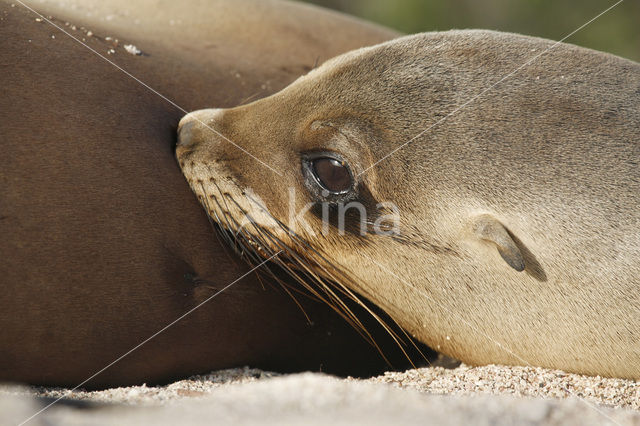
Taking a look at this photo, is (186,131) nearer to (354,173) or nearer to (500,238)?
(354,173)

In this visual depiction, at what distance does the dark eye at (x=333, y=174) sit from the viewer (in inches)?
117

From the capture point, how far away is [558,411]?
1877 millimetres

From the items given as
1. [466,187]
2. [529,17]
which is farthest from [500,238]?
[529,17]

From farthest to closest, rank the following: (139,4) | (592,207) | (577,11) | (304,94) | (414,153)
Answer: (577,11)
(139,4)
(304,94)
(414,153)
(592,207)

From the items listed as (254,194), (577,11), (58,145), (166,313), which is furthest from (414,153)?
(577,11)

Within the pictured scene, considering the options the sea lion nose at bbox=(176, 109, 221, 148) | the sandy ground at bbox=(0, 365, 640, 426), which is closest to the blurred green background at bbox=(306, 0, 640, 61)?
the sea lion nose at bbox=(176, 109, 221, 148)

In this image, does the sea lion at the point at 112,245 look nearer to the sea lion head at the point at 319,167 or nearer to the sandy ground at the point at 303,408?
the sea lion head at the point at 319,167

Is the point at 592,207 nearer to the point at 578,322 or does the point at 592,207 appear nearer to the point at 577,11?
A: the point at 578,322

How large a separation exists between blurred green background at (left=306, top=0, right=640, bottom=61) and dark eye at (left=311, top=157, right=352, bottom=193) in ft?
28.3

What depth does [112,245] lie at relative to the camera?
2.72 meters

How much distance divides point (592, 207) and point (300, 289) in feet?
4.15

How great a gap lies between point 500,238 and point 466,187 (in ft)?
0.84

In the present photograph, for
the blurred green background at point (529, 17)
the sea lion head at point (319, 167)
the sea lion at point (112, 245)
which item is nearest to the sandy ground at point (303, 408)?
the sea lion at point (112, 245)

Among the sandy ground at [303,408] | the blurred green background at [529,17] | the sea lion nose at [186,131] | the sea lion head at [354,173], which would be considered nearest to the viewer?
the sandy ground at [303,408]
